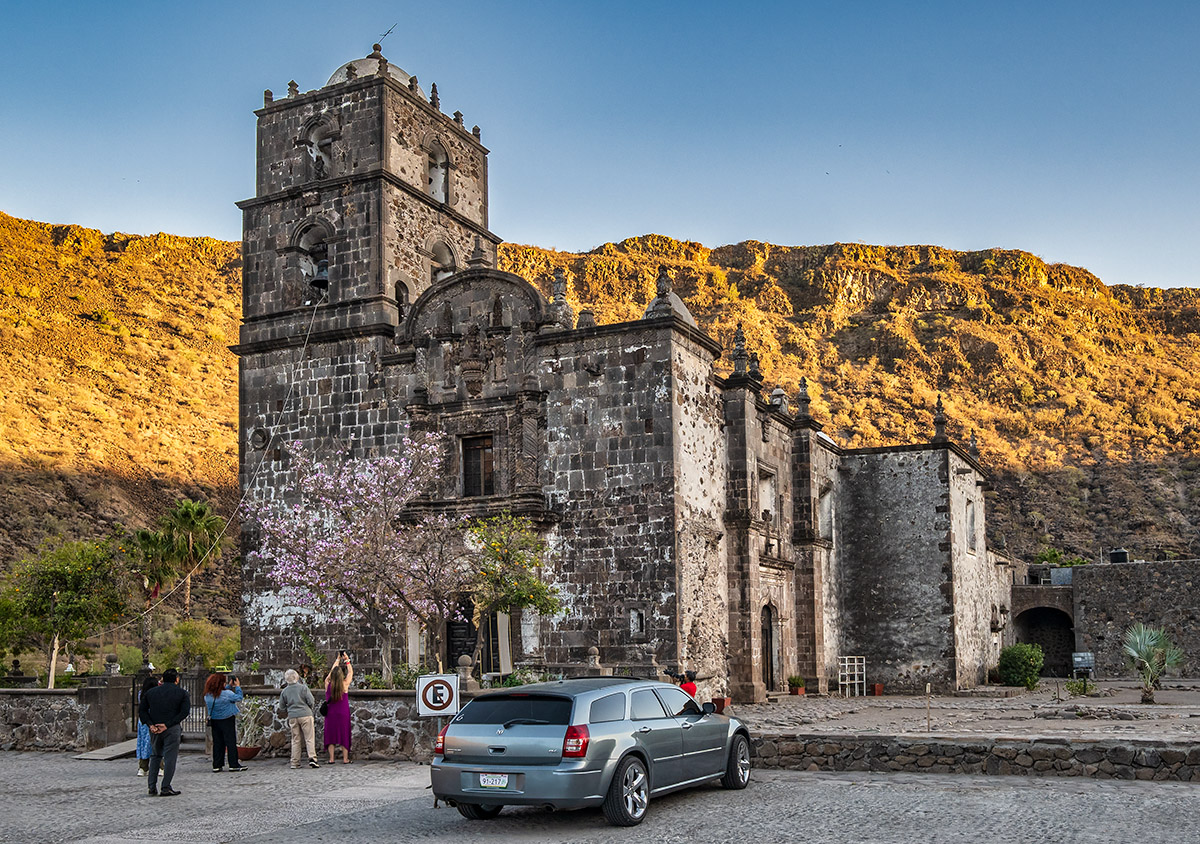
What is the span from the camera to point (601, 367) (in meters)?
26.0

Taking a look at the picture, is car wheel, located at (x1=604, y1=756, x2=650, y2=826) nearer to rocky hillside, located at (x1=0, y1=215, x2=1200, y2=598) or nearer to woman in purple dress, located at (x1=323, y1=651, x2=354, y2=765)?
woman in purple dress, located at (x1=323, y1=651, x2=354, y2=765)

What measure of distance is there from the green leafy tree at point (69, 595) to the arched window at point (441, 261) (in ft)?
41.5

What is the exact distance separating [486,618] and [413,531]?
2.54 meters

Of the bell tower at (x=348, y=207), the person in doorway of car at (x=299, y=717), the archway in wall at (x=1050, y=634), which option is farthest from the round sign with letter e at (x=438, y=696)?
the archway in wall at (x=1050, y=634)

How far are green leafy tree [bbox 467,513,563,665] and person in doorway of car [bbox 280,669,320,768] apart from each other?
18.1 ft

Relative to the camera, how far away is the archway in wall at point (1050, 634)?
49469mm

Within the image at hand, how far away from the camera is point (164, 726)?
14617 millimetres

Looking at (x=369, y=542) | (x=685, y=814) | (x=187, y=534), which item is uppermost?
(x=187, y=534)

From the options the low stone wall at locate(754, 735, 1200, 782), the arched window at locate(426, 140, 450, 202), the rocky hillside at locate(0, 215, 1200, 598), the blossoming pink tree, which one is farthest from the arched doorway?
the rocky hillside at locate(0, 215, 1200, 598)

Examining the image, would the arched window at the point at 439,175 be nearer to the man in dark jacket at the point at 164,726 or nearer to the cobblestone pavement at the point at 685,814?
the man in dark jacket at the point at 164,726

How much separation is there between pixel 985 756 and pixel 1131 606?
1348 inches

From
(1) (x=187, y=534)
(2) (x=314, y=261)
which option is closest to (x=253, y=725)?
(2) (x=314, y=261)

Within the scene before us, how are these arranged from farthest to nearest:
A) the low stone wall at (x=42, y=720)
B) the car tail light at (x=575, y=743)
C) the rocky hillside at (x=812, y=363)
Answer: the rocky hillside at (x=812, y=363) → the low stone wall at (x=42, y=720) → the car tail light at (x=575, y=743)

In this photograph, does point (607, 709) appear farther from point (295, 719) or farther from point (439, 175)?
point (439, 175)
